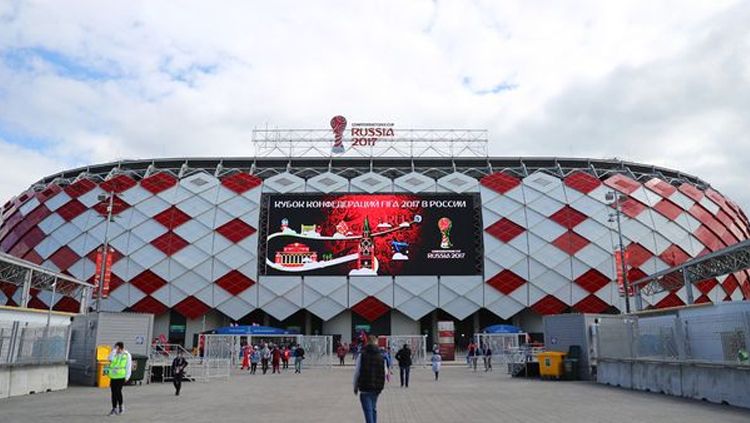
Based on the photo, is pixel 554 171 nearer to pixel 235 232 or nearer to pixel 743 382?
pixel 235 232

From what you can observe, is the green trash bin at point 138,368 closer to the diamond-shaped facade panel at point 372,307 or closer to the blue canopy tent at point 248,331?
the blue canopy tent at point 248,331

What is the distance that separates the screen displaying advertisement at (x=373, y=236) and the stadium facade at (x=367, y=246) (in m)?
0.10

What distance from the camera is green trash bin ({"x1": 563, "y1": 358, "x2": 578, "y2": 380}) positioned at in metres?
21.6

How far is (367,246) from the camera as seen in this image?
147 ft

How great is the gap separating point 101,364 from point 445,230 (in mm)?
30228

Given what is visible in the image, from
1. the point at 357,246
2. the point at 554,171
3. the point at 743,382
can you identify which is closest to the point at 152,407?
the point at 743,382

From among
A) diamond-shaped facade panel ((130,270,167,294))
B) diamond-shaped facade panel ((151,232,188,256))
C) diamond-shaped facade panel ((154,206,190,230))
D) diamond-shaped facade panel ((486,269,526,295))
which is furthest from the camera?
diamond-shaped facade panel ((154,206,190,230))

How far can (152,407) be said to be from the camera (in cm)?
1251

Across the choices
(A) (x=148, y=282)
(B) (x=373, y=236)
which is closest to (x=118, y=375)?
(B) (x=373, y=236)

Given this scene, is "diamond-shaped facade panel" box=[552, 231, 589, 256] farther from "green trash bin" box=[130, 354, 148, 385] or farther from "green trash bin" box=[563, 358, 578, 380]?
"green trash bin" box=[130, 354, 148, 385]

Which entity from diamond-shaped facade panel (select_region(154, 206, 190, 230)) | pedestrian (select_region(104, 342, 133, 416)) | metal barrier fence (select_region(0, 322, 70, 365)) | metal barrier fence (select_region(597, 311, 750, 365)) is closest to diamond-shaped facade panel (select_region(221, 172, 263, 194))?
diamond-shaped facade panel (select_region(154, 206, 190, 230))

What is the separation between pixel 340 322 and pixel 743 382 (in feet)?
118

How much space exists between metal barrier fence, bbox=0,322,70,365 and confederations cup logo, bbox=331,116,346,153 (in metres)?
34.3

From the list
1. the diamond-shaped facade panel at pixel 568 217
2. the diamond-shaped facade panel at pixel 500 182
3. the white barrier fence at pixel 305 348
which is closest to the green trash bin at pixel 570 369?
the white barrier fence at pixel 305 348
